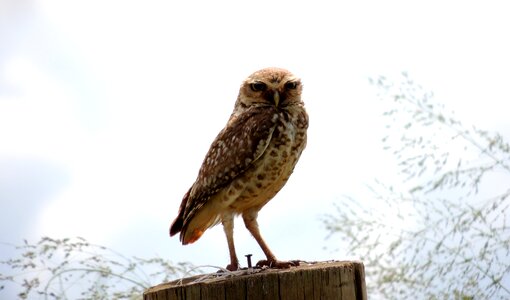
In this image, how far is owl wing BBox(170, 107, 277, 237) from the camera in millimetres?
4047

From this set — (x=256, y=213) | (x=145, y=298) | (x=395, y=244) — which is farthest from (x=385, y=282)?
(x=145, y=298)

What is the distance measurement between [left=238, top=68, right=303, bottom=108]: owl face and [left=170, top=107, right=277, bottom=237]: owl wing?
0.07 m

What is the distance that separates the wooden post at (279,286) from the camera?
2.90 m

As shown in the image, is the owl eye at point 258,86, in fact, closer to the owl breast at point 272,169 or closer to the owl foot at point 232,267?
the owl breast at point 272,169

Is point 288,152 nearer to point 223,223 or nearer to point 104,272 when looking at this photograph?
point 223,223

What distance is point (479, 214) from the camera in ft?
16.7

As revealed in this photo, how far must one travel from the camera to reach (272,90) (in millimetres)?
4281

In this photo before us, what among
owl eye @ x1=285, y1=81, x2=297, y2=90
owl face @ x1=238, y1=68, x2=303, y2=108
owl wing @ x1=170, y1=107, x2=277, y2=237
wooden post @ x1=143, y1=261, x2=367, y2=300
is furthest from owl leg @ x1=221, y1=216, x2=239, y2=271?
wooden post @ x1=143, y1=261, x2=367, y2=300

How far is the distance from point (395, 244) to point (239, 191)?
4.51 feet

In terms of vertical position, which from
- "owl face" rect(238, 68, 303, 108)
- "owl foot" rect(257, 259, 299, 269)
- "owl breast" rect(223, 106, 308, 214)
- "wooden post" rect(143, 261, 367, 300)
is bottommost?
"wooden post" rect(143, 261, 367, 300)

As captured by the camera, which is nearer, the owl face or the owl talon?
the owl talon

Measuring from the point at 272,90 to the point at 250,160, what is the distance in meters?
0.43

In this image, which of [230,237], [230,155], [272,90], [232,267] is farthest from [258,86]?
[232,267]

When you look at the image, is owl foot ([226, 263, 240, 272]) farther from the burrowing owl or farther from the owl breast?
the owl breast
